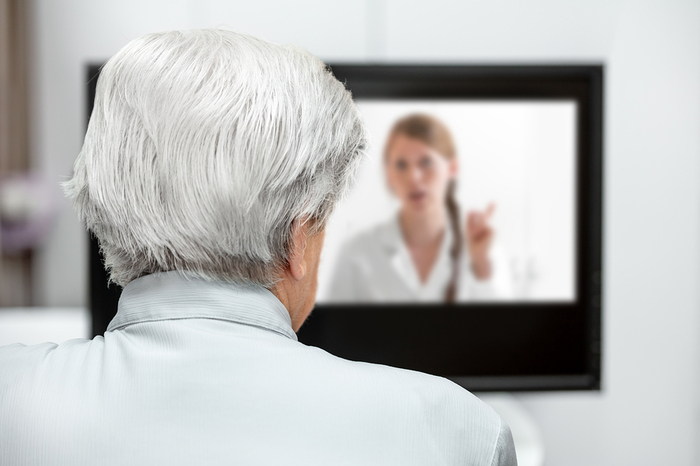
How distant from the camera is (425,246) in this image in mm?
1540

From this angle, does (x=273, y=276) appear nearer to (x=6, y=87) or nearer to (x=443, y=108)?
(x=443, y=108)

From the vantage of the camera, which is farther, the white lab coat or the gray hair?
the white lab coat

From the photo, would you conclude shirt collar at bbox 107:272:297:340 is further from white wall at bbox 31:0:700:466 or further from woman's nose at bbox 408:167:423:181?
white wall at bbox 31:0:700:466

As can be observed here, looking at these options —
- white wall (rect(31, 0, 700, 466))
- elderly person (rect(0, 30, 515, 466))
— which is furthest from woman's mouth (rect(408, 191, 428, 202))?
elderly person (rect(0, 30, 515, 466))

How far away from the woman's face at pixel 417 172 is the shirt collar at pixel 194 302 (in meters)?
0.94

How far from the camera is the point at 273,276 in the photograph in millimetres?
656

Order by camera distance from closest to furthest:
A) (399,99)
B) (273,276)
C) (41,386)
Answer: (41,386)
(273,276)
(399,99)

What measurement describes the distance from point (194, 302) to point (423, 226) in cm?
103

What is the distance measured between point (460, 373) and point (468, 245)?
14.2 inches

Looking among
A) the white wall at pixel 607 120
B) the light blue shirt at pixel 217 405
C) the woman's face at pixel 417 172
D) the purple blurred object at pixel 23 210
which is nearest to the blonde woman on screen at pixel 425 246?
the woman's face at pixel 417 172

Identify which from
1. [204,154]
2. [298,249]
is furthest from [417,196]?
[204,154]

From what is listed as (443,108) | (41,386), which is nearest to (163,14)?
(443,108)

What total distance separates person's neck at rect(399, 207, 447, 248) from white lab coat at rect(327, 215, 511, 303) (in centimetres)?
2

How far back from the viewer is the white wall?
60.6 inches
